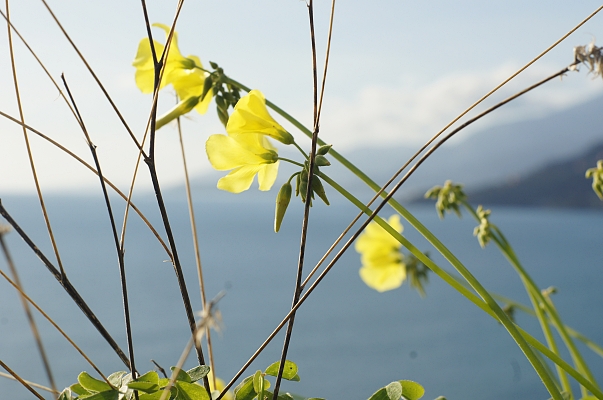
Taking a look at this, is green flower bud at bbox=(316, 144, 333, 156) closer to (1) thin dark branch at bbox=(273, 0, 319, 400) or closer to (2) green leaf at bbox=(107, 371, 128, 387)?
(1) thin dark branch at bbox=(273, 0, 319, 400)

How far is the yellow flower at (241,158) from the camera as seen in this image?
1.24 feet

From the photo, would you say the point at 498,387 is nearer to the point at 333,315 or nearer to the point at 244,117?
the point at 333,315

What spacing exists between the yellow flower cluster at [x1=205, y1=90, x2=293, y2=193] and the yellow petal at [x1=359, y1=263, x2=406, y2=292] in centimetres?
54

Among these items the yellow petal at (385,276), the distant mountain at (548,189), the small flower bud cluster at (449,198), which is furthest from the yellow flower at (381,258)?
the distant mountain at (548,189)

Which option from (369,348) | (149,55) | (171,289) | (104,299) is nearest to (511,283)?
(369,348)

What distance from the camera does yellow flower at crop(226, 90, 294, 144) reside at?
349mm

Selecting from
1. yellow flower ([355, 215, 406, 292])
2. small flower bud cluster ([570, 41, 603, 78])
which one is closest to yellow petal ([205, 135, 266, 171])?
small flower bud cluster ([570, 41, 603, 78])

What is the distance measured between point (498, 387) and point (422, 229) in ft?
26.6

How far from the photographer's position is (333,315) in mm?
11484

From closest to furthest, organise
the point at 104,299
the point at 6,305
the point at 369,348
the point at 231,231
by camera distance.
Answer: the point at 369,348, the point at 104,299, the point at 6,305, the point at 231,231

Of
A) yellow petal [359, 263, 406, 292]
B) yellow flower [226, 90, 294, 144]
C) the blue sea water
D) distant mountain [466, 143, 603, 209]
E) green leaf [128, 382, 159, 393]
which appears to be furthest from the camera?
distant mountain [466, 143, 603, 209]

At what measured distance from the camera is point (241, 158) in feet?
1.26

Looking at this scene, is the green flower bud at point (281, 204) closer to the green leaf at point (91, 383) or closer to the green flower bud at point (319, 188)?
the green flower bud at point (319, 188)

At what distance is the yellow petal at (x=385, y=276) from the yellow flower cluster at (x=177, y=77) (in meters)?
0.51
